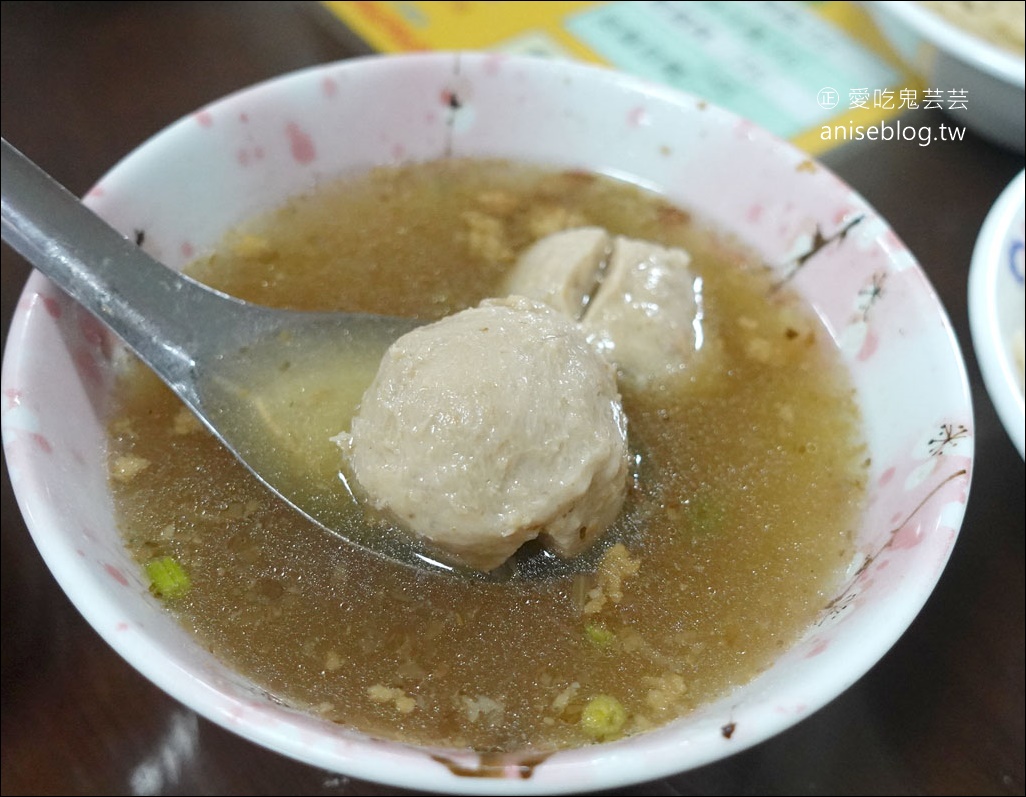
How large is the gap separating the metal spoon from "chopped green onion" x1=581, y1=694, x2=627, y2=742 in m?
0.27

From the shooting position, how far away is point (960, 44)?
189cm

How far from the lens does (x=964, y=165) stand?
6.94 feet

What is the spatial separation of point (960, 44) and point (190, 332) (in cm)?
183

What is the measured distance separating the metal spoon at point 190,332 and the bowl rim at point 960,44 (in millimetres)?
1649

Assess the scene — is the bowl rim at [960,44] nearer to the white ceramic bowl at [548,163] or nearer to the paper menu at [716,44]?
the paper menu at [716,44]

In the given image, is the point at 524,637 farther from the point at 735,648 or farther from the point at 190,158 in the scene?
the point at 190,158

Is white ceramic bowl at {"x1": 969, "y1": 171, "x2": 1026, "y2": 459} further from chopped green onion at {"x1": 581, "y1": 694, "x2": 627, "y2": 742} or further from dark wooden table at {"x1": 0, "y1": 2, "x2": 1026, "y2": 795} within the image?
chopped green onion at {"x1": 581, "y1": 694, "x2": 627, "y2": 742}

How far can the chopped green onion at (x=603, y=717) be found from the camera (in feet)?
3.41

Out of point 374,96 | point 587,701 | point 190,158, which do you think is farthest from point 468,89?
point 587,701

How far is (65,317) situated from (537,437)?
751 mm

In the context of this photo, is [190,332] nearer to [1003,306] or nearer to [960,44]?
[1003,306]

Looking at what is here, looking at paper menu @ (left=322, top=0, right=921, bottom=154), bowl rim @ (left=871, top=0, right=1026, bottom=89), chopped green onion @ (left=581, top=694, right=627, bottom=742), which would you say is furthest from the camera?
paper menu @ (left=322, top=0, right=921, bottom=154)

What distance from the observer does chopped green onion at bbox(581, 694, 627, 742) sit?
40.9 inches

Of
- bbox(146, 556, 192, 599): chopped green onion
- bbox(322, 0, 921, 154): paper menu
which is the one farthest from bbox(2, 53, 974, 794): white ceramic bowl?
bbox(322, 0, 921, 154): paper menu
